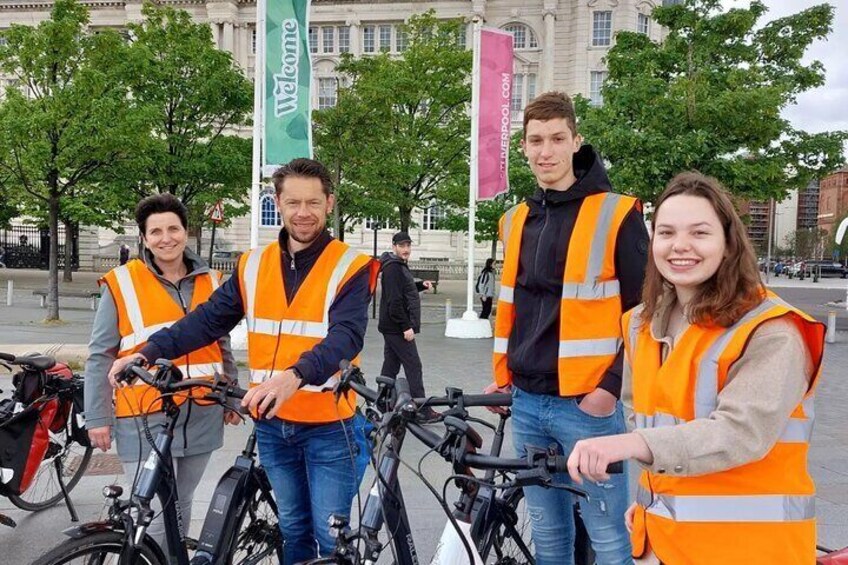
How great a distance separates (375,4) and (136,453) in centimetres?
4862

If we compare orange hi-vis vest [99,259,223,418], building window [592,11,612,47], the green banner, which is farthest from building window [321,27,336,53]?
orange hi-vis vest [99,259,223,418]

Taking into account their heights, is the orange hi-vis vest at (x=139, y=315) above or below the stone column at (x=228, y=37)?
below

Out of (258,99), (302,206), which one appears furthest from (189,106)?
(302,206)

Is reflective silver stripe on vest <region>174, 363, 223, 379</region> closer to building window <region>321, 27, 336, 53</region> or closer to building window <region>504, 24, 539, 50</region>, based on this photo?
building window <region>504, 24, 539, 50</region>

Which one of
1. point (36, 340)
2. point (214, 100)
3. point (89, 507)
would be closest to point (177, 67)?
point (214, 100)

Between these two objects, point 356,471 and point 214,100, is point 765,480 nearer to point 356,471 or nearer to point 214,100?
point 356,471

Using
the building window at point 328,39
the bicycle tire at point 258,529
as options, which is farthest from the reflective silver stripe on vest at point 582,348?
the building window at point 328,39

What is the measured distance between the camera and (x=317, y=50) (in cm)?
4950

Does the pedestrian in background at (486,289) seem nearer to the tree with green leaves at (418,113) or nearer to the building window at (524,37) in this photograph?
the tree with green leaves at (418,113)

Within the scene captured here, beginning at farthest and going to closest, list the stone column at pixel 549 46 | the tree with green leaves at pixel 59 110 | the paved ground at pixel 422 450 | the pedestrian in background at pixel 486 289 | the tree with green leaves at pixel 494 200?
the stone column at pixel 549 46
the tree with green leaves at pixel 494 200
the pedestrian in background at pixel 486 289
the tree with green leaves at pixel 59 110
the paved ground at pixel 422 450

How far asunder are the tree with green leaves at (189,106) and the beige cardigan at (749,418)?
1894 cm

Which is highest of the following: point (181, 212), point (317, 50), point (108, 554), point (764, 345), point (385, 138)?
point (317, 50)

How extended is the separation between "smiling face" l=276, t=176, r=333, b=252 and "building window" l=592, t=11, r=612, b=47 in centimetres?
4644

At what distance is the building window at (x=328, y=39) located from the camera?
49.3 meters
